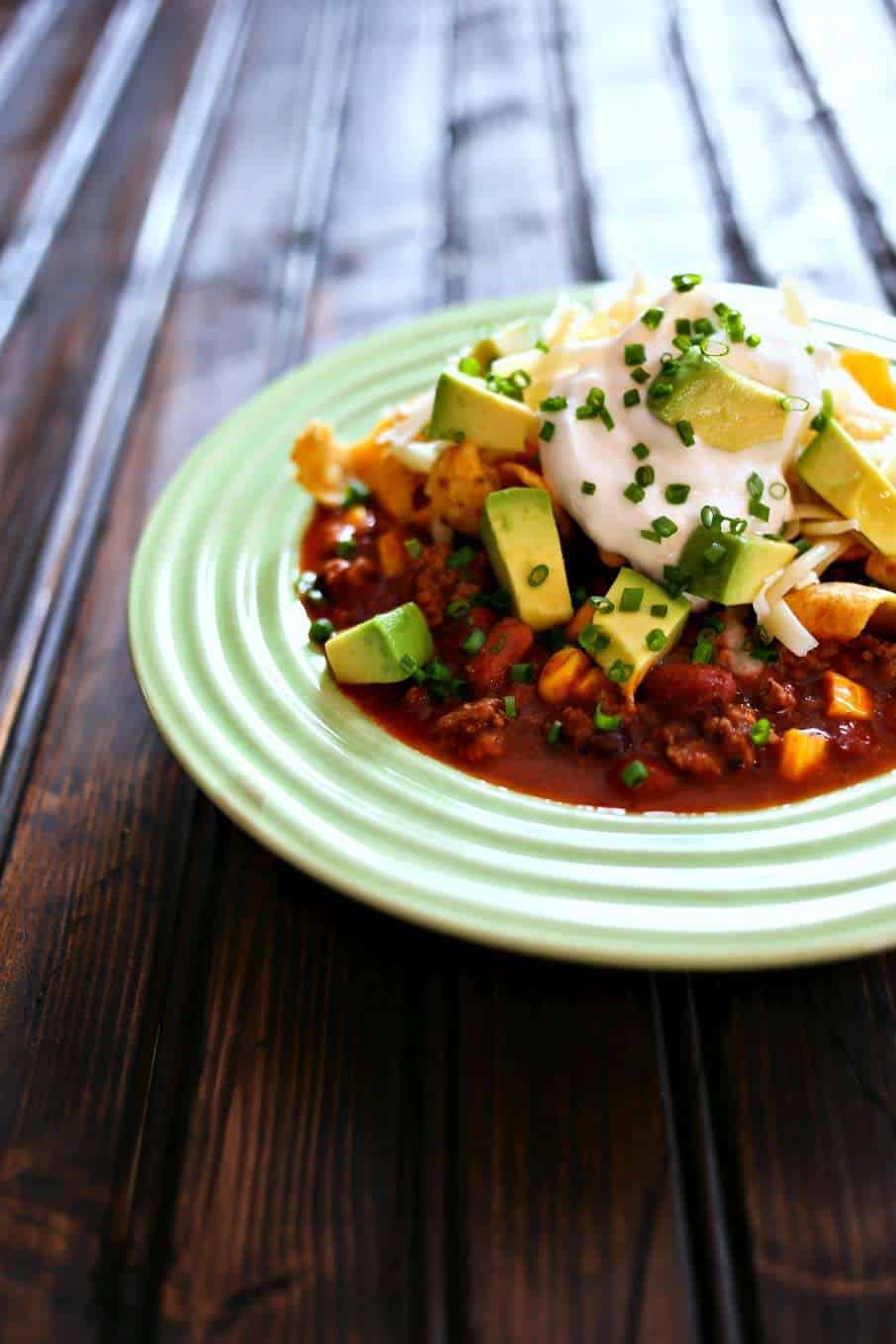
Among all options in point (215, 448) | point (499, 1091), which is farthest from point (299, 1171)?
point (215, 448)

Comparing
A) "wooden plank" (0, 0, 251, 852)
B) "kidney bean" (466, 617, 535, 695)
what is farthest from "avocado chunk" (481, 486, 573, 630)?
"wooden plank" (0, 0, 251, 852)

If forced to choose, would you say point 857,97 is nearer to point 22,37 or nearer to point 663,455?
point 663,455

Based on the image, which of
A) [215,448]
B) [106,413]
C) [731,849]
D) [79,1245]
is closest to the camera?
[79,1245]

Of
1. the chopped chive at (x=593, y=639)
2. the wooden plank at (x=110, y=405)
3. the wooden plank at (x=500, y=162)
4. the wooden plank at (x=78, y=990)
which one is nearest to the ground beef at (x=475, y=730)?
the chopped chive at (x=593, y=639)

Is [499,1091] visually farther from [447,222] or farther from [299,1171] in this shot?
[447,222]

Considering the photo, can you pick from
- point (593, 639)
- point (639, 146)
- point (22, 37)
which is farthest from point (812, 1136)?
point (22, 37)

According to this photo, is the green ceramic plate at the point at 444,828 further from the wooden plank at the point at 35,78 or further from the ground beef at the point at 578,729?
the wooden plank at the point at 35,78
